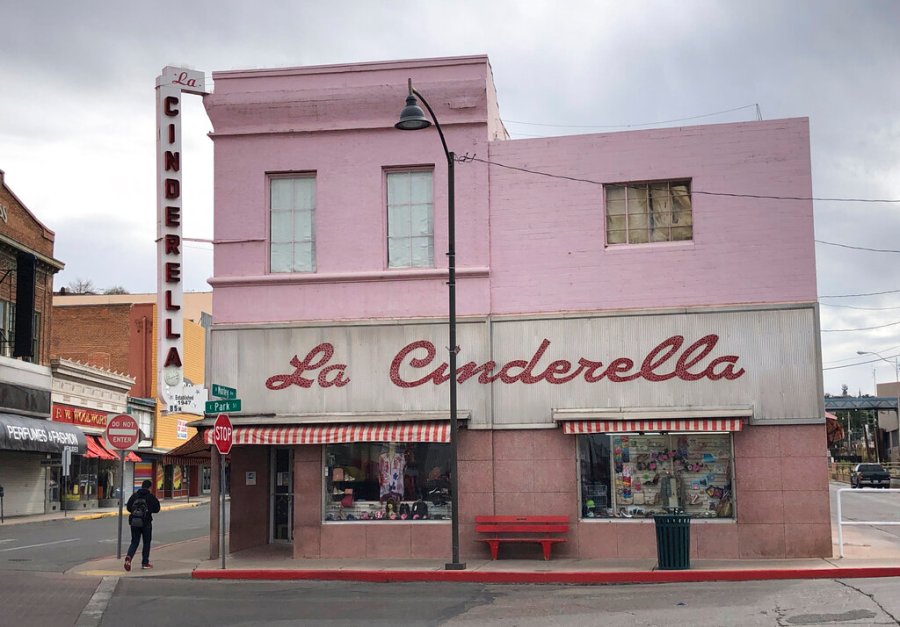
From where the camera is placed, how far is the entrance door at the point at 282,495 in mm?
22656

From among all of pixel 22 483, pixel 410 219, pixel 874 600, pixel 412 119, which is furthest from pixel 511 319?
pixel 22 483

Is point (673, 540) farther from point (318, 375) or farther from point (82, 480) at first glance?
point (82, 480)

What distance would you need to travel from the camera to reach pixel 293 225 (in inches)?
842

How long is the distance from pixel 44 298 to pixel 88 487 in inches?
379

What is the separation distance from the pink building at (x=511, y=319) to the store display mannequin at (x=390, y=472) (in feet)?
0.14

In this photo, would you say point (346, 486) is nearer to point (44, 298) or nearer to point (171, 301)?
point (171, 301)

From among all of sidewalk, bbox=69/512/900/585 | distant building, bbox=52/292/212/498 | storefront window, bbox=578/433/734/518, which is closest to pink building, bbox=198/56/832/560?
storefront window, bbox=578/433/734/518

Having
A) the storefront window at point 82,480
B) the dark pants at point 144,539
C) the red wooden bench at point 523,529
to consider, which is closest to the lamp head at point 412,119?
the red wooden bench at point 523,529

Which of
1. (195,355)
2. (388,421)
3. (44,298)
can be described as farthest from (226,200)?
(195,355)

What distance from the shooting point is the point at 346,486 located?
66.8 feet

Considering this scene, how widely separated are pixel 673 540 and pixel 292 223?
9.92m

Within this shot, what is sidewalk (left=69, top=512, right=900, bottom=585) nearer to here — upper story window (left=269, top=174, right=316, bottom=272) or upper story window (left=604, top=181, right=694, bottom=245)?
upper story window (left=269, top=174, right=316, bottom=272)

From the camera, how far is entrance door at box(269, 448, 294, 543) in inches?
892

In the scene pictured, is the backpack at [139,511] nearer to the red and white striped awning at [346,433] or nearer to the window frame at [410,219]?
the red and white striped awning at [346,433]
